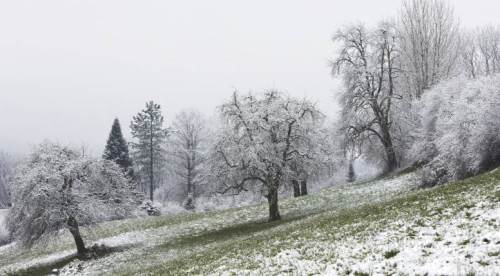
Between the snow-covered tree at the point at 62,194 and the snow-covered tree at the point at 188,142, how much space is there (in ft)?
122

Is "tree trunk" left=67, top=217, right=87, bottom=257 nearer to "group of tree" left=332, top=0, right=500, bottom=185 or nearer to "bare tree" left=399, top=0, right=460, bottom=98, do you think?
"group of tree" left=332, top=0, right=500, bottom=185

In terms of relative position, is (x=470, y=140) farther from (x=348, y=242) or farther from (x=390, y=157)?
(x=390, y=157)

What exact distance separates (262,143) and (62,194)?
47.8 feet

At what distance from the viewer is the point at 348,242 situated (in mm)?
15797

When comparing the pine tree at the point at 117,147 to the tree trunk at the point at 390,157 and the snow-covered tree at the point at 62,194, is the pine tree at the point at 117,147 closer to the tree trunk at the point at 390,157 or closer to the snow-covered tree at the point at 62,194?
the snow-covered tree at the point at 62,194

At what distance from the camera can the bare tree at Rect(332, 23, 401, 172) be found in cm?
4647

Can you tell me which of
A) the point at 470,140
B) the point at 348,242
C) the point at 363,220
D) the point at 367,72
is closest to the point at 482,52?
the point at 367,72

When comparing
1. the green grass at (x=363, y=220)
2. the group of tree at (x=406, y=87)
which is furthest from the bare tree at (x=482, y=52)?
the green grass at (x=363, y=220)

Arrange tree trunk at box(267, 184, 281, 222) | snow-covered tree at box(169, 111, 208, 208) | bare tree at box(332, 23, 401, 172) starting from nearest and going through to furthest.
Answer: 1. tree trunk at box(267, 184, 281, 222)
2. bare tree at box(332, 23, 401, 172)
3. snow-covered tree at box(169, 111, 208, 208)

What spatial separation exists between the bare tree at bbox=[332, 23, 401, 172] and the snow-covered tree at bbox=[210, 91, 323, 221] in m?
14.0

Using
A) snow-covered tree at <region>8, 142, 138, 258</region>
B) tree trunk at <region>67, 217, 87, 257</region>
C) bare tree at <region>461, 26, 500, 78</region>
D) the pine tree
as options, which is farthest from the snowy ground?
bare tree at <region>461, 26, 500, 78</region>

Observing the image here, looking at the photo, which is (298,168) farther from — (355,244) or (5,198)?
(5,198)

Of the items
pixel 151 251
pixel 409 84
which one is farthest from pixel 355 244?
pixel 409 84

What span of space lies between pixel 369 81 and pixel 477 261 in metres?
39.5
